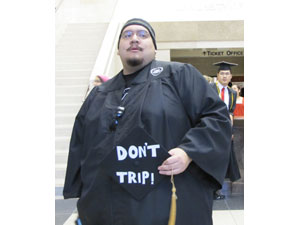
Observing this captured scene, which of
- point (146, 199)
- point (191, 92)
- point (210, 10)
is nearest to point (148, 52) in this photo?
point (191, 92)

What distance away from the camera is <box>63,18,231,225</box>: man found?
1498 mm

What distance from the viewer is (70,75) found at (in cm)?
820

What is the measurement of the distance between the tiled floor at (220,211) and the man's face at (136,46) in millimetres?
2660

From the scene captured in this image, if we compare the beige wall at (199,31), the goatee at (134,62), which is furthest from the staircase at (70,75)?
the goatee at (134,62)

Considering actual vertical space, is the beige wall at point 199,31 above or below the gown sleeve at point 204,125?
above

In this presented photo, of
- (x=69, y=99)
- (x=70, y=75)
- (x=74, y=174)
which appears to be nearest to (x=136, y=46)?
(x=74, y=174)

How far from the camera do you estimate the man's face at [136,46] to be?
1.71 meters

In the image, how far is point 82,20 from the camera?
38.0ft

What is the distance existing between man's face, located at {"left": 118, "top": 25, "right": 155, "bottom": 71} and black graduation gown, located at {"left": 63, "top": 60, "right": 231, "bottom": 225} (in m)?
0.08

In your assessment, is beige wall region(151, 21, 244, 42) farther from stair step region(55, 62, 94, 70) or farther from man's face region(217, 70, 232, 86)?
man's face region(217, 70, 232, 86)

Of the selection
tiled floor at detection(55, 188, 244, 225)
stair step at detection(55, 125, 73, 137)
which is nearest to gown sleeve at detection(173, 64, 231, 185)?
tiled floor at detection(55, 188, 244, 225)

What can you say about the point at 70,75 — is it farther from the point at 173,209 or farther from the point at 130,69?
the point at 173,209

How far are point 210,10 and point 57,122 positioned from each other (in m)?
6.47

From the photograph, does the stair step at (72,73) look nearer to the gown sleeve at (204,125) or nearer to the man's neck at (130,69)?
the man's neck at (130,69)
